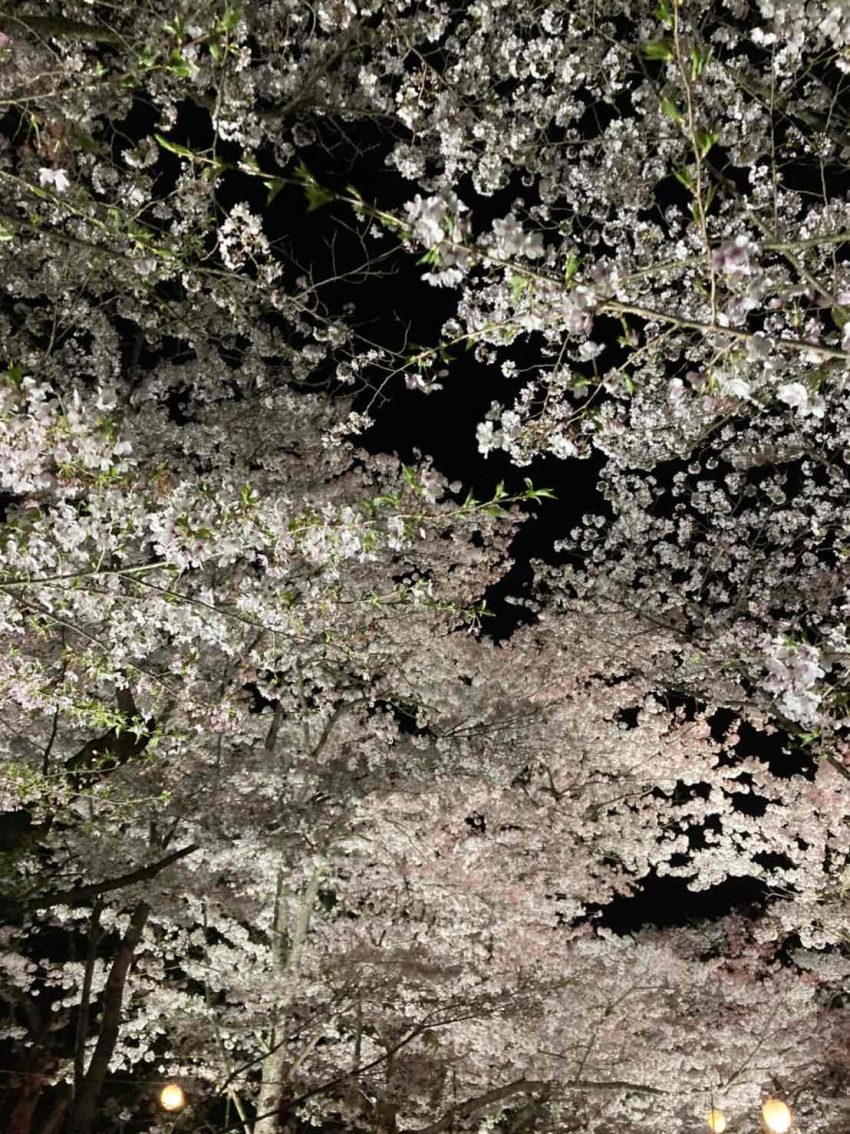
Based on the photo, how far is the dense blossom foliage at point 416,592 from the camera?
4.62 m

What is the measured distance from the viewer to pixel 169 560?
4.86 metres

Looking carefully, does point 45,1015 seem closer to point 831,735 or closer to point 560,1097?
point 560,1097

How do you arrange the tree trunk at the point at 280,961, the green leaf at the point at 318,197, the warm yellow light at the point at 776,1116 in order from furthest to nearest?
the warm yellow light at the point at 776,1116, the tree trunk at the point at 280,961, the green leaf at the point at 318,197

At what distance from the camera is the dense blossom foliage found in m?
4.62

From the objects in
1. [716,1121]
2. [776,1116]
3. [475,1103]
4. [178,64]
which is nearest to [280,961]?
[475,1103]

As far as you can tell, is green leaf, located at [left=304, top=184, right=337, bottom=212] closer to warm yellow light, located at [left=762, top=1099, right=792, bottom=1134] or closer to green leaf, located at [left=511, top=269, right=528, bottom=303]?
green leaf, located at [left=511, top=269, right=528, bottom=303]

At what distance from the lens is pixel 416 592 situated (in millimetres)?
5969

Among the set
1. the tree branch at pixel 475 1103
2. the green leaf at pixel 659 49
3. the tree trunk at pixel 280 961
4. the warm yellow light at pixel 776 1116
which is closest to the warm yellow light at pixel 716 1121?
the warm yellow light at pixel 776 1116

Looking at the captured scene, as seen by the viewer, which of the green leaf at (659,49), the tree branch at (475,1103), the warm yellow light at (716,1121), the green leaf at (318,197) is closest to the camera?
the green leaf at (318,197)

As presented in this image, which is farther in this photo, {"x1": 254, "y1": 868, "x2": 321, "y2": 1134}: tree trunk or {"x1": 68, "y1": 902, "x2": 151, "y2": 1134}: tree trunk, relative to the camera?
{"x1": 254, "y1": 868, "x2": 321, "y2": 1134}: tree trunk

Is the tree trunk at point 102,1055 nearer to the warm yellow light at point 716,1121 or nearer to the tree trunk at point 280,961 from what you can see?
the tree trunk at point 280,961

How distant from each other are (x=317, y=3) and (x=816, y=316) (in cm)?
404

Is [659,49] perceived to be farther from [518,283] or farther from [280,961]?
[280,961]

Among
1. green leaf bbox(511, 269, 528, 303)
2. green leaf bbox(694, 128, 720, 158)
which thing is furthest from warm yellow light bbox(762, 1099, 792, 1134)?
green leaf bbox(694, 128, 720, 158)
